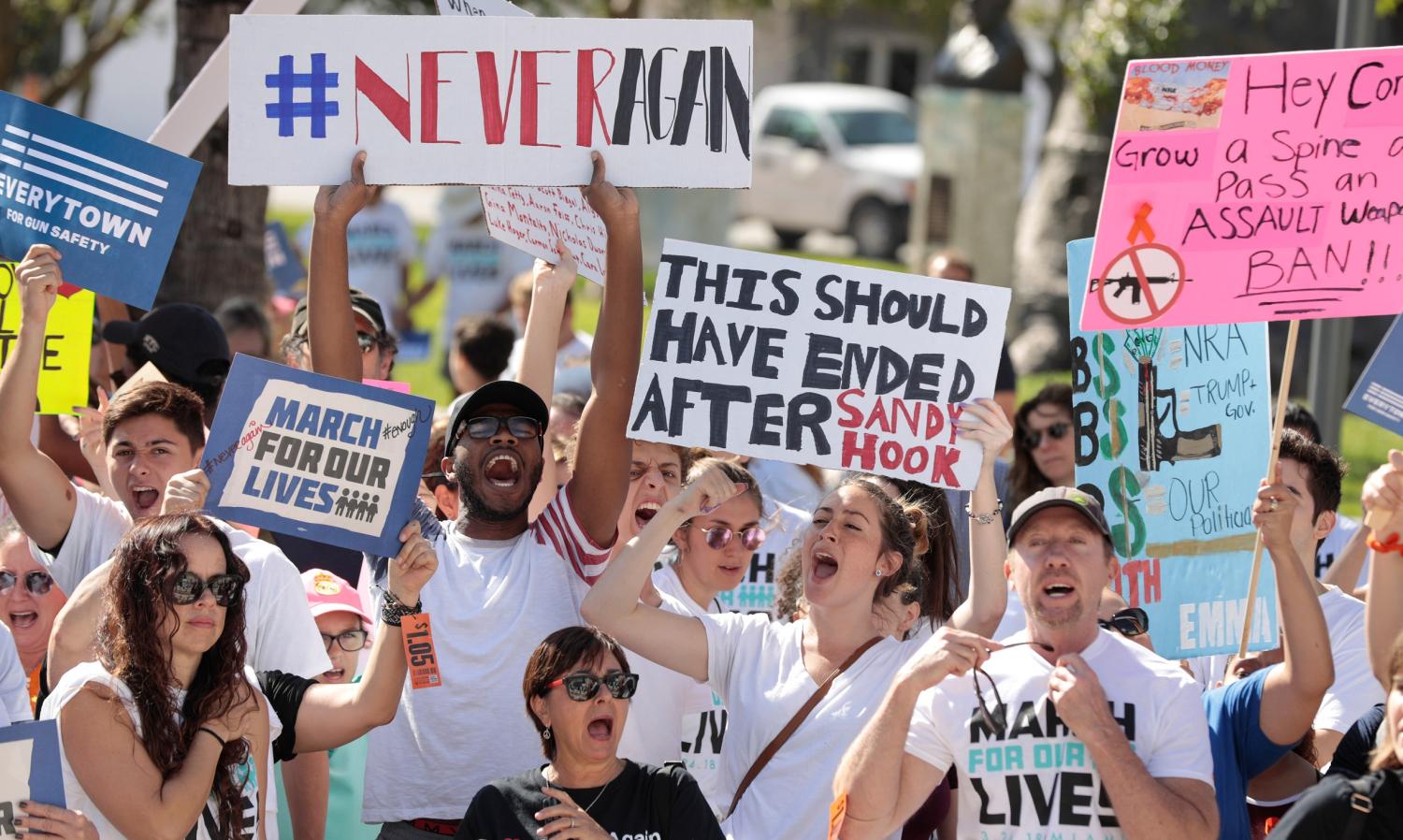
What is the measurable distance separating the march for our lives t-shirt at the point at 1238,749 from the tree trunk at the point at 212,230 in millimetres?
5811

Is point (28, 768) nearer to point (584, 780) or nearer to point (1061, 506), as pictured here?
point (584, 780)

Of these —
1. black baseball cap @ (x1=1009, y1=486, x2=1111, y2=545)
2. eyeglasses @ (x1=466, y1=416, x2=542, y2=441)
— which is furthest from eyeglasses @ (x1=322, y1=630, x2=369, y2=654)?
black baseball cap @ (x1=1009, y1=486, x2=1111, y2=545)

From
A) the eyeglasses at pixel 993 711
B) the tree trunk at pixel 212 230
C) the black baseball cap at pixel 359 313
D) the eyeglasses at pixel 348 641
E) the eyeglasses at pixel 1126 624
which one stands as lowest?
the eyeglasses at pixel 993 711

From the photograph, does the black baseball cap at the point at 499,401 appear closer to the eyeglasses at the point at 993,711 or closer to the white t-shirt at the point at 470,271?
the eyeglasses at the point at 993,711

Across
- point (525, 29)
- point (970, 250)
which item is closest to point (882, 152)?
point (970, 250)

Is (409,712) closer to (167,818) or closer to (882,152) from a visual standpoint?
(167,818)

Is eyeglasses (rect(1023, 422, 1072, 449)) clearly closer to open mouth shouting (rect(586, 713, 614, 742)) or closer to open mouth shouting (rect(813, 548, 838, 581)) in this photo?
open mouth shouting (rect(813, 548, 838, 581))

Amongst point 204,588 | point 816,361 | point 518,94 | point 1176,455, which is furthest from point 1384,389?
point 204,588

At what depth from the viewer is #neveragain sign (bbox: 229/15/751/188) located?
527cm

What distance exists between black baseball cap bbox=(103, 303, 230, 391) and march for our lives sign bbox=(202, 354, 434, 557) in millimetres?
1528

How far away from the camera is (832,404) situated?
5.10m

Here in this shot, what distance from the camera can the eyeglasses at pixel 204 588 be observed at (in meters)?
4.16

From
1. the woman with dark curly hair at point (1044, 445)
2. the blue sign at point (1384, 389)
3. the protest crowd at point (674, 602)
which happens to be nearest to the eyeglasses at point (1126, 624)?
the protest crowd at point (674, 602)

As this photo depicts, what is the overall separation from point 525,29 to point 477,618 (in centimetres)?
169
